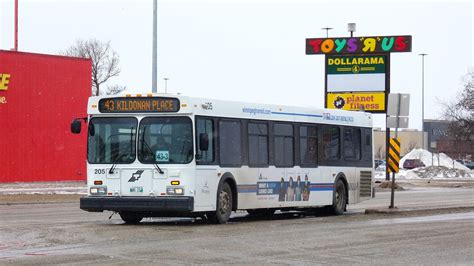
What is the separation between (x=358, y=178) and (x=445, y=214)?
2.70 metres

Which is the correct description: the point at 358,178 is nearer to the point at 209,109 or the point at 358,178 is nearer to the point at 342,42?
the point at 209,109

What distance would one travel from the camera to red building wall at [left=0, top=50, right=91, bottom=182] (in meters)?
47.5

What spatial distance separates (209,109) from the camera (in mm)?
19516

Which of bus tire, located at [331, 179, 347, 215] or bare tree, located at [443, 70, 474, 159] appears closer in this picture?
bus tire, located at [331, 179, 347, 215]

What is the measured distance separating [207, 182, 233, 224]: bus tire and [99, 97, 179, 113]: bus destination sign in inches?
82.4

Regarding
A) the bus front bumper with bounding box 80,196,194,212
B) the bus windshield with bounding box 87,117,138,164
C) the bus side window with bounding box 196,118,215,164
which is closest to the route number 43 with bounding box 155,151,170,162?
the bus windshield with bounding box 87,117,138,164

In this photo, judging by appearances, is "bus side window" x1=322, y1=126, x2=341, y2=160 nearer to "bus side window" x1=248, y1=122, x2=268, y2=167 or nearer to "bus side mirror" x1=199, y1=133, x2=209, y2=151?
"bus side window" x1=248, y1=122, x2=268, y2=167

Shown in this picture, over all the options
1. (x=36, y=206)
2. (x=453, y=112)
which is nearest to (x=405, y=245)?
(x=36, y=206)

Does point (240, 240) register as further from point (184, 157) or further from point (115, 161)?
point (115, 161)

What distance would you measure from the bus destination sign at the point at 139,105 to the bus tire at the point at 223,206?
6.87ft

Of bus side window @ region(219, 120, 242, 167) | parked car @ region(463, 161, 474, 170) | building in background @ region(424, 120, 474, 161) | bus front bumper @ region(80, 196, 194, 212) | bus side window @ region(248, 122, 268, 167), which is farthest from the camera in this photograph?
parked car @ region(463, 161, 474, 170)

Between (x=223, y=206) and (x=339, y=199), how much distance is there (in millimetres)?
5541

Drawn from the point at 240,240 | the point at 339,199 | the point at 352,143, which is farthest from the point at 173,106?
the point at 352,143

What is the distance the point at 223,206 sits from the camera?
65.0 feet
